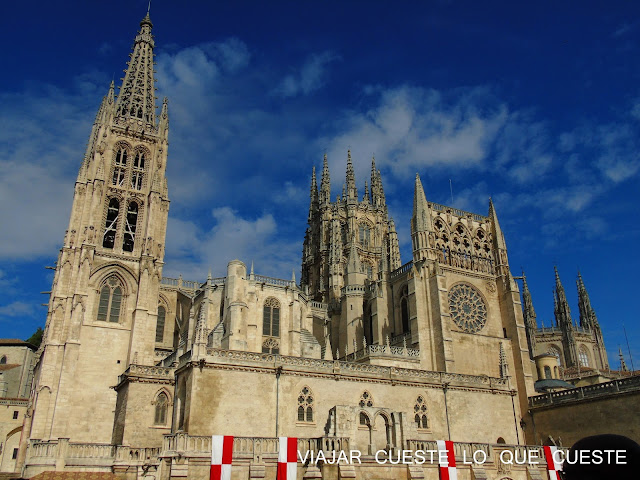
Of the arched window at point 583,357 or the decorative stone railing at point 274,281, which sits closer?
the decorative stone railing at point 274,281

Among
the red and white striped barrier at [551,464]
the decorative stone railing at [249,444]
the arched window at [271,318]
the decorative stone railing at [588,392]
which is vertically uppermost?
the arched window at [271,318]

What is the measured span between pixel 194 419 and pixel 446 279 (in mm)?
23973

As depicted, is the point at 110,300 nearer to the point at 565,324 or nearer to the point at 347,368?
the point at 347,368

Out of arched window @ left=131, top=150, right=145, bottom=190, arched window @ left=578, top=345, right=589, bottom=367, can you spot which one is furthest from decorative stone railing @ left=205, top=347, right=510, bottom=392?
arched window @ left=578, top=345, right=589, bottom=367

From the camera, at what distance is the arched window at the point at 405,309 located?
43500mm

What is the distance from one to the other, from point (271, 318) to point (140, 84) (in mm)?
28077

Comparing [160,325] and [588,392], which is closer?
[588,392]

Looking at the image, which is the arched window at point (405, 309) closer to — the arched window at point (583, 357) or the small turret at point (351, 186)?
the small turret at point (351, 186)

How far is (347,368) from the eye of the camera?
3078 centimetres

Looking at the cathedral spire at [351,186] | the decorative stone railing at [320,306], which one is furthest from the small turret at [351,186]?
the decorative stone railing at [320,306]

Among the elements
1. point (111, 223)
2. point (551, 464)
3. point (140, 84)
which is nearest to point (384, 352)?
point (551, 464)

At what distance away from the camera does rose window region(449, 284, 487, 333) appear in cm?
4206

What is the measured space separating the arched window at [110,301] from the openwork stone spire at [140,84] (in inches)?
669

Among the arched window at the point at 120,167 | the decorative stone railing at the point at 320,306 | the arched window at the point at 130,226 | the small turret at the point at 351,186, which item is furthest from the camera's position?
the small turret at the point at 351,186
